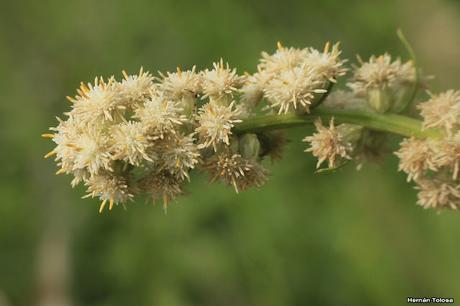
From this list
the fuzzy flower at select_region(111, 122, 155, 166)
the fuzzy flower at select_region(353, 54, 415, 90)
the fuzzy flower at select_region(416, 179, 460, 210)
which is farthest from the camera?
the fuzzy flower at select_region(353, 54, 415, 90)

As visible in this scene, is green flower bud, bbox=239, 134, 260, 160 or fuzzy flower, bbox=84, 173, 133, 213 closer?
fuzzy flower, bbox=84, 173, 133, 213

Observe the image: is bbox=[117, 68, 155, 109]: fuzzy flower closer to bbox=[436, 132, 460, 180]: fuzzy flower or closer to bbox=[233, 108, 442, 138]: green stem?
bbox=[233, 108, 442, 138]: green stem

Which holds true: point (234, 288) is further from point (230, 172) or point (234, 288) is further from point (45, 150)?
point (230, 172)

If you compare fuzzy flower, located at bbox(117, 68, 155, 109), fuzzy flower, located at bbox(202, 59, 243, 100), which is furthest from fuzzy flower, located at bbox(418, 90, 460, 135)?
fuzzy flower, located at bbox(117, 68, 155, 109)

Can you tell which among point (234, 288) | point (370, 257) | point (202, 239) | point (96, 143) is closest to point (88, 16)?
point (202, 239)

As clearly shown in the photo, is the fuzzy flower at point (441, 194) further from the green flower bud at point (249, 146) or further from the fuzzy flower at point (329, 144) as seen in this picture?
the green flower bud at point (249, 146)

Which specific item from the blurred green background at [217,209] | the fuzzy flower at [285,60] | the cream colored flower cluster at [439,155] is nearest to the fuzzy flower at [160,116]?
the fuzzy flower at [285,60]

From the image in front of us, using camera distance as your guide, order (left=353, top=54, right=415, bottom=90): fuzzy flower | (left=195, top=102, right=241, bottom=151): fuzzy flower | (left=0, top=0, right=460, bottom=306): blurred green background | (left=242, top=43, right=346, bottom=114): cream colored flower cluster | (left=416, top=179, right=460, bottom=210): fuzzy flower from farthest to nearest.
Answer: (left=0, top=0, right=460, bottom=306): blurred green background < (left=353, top=54, right=415, bottom=90): fuzzy flower < (left=416, top=179, right=460, bottom=210): fuzzy flower < (left=242, top=43, right=346, bottom=114): cream colored flower cluster < (left=195, top=102, right=241, bottom=151): fuzzy flower
